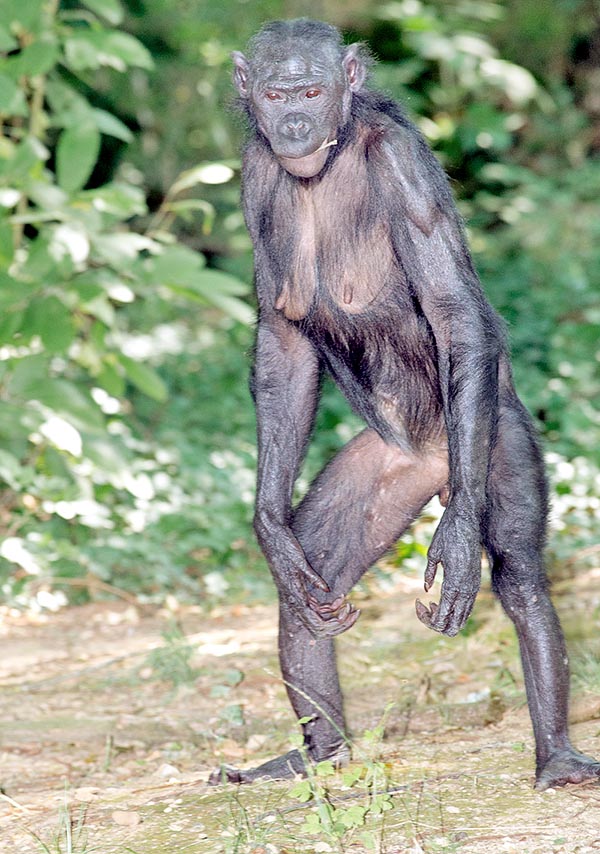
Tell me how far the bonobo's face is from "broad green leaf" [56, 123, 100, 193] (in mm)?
1860

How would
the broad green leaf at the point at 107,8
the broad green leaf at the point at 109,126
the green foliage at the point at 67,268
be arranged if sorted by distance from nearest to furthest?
1. the green foliage at the point at 67,268
2. the broad green leaf at the point at 107,8
3. the broad green leaf at the point at 109,126

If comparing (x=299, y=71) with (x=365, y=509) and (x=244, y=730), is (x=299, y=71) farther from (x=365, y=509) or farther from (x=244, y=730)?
(x=244, y=730)

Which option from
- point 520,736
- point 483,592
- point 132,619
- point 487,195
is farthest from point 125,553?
point 487,195

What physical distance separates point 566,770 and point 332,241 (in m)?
1.57

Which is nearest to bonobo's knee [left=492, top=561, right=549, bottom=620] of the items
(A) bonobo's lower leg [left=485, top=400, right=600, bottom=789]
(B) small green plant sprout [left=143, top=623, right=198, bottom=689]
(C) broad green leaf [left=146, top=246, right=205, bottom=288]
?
(A) bonobo's lower leg [left=485, top=400, right=600, bottom=789]

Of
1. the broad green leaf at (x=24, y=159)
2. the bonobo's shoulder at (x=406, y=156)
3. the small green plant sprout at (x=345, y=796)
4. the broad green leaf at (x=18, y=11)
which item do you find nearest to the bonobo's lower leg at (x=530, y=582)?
the small green plant sprout at (x=345, y=796)

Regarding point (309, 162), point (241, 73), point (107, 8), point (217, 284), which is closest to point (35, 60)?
point (107, 8)

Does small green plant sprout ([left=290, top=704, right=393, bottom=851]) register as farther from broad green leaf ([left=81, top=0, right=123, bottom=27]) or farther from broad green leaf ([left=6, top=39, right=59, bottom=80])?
broad green leaf ([left=81, top=0, right=123, bottom=27])

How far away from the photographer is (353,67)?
329 cm

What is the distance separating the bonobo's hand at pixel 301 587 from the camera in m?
3.30

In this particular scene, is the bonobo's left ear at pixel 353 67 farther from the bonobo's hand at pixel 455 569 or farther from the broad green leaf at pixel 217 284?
the broad green leaf at pixel 217 284

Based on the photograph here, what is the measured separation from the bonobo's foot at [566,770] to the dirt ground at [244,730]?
3cm

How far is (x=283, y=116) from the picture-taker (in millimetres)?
3223

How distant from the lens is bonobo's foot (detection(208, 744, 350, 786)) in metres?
3.47
